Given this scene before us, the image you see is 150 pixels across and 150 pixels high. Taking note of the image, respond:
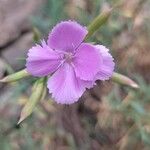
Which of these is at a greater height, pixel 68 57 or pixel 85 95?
pixel 68 57

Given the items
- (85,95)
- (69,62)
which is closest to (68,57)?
(69,62)

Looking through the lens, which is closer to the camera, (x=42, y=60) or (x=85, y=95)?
A: (x=42, y=60)

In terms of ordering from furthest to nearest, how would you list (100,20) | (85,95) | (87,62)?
(85,95) < (100,20) < (87,62)

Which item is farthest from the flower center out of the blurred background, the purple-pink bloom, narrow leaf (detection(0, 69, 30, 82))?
the blurred background

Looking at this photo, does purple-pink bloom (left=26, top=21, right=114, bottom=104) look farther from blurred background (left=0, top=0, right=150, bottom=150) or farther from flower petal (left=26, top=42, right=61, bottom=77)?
blurred background (left=0, top=0, right=150, bottom=150)

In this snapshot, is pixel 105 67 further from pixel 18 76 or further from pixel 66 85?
pixel 18 76

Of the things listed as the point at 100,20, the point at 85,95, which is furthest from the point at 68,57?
the point at 85,95

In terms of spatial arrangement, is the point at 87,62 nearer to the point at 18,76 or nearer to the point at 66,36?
the point at 66,36

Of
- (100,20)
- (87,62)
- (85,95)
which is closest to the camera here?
(87,62)
